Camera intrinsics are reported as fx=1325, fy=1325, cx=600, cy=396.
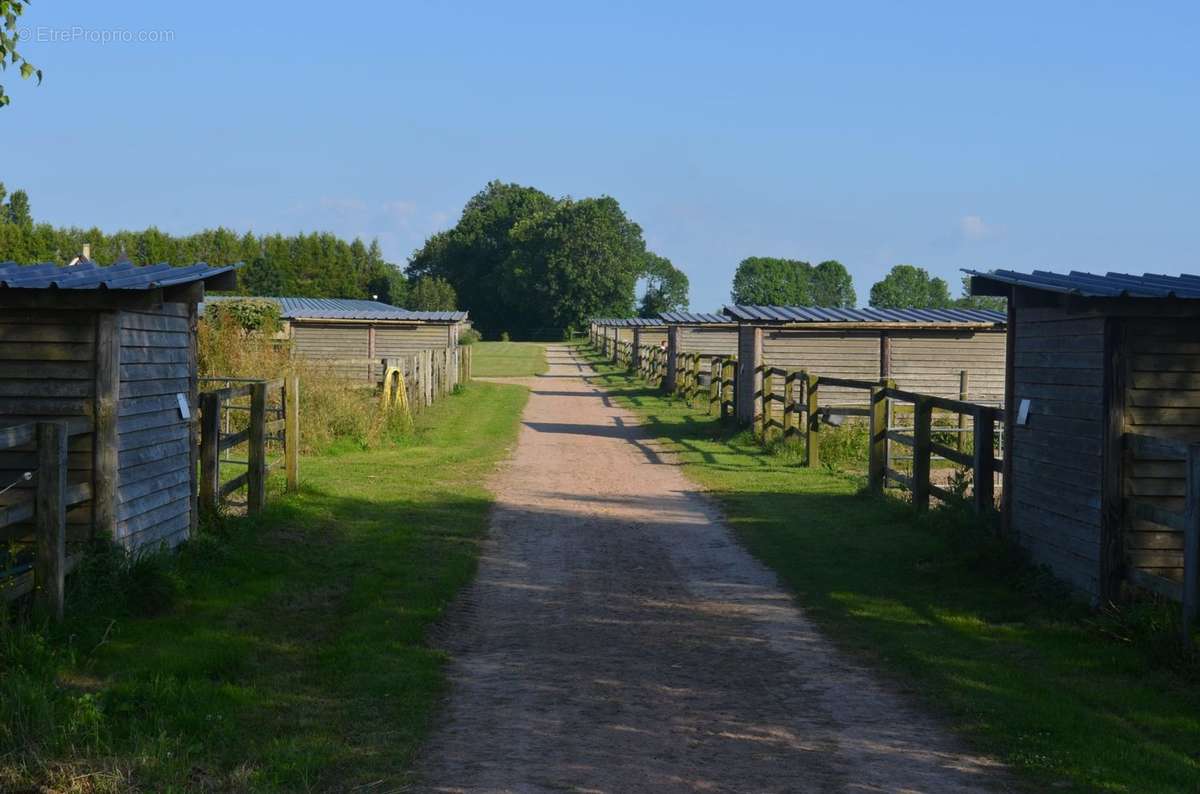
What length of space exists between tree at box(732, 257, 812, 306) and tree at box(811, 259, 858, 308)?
354cm

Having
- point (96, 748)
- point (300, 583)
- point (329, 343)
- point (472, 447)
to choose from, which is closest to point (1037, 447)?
point (300, 583)

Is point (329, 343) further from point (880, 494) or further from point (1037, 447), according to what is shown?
point (1037, 447)

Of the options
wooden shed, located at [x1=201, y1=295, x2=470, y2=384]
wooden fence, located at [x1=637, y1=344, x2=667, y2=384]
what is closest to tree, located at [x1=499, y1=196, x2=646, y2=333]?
wooden fence, located at [x1=637, y1=344, x2=667, y2=384]

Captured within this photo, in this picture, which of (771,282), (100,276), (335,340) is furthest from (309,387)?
(771,282)

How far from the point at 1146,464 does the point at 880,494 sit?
699 centimetres

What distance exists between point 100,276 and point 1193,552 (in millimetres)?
7831

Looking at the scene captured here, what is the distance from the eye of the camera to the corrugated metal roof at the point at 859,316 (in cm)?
2794

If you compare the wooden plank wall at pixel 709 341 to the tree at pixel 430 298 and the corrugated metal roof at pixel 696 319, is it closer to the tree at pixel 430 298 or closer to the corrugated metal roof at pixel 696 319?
the corrugated metal roof at pixel 696 319

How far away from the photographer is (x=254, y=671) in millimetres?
7734

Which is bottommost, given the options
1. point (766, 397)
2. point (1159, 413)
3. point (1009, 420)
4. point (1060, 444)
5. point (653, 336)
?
point (766, 397)

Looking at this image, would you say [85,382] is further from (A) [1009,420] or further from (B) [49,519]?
(A) [1009,420]

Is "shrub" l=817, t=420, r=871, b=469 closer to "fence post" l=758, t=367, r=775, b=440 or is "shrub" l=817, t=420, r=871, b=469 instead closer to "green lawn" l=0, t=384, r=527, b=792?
"fence post" l=758, t=367, r=775, b=440

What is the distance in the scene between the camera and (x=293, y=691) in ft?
24.1

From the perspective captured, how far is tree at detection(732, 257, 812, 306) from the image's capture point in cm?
16989
